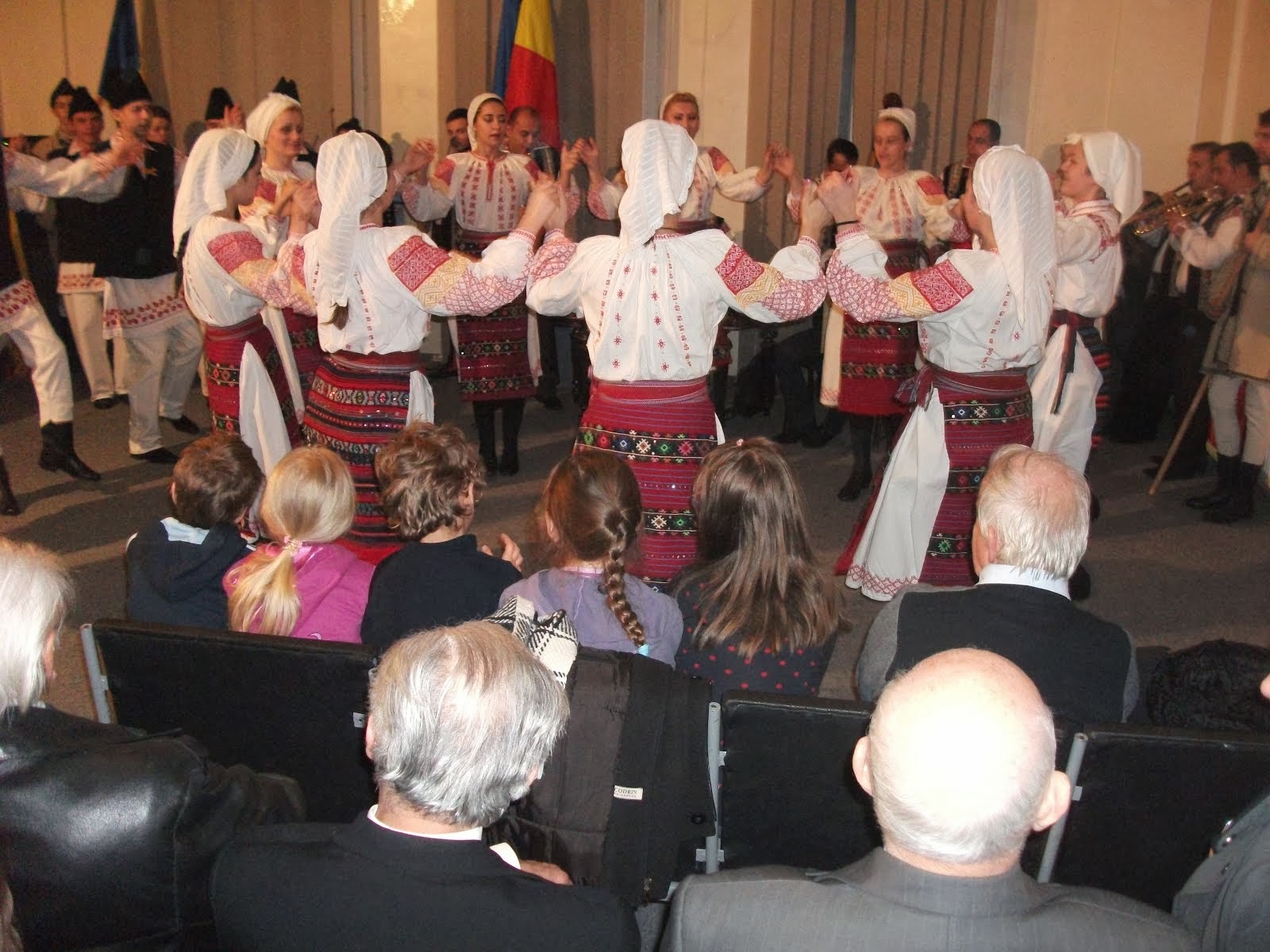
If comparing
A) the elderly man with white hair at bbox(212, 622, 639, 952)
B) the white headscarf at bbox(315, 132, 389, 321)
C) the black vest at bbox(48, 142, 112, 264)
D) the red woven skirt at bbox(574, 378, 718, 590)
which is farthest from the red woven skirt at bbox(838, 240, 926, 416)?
the elderly man with white hair at bbox(212, 622, 639, 952)

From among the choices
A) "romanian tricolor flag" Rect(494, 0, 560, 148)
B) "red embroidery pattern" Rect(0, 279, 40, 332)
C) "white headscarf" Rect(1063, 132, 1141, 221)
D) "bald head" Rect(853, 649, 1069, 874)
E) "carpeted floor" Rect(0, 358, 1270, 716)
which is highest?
"romanian tricolor flag" Rect(494, 0, 560, 148)

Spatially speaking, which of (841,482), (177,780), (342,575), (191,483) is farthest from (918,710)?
(841,482)

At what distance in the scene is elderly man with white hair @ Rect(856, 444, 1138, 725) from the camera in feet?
5.93

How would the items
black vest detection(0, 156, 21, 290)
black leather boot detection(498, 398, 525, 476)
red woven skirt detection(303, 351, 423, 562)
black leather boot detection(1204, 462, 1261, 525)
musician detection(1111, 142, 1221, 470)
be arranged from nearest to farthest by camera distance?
red woven skirt detection(303, 351, 423, 562), black vest detection(0, 156, 21, 290), black leather boot detection(1204, 462, 1261, 525), black leather boot detection(498, 398, 525, 476), musician detection(1111, 142, 1221, 470)

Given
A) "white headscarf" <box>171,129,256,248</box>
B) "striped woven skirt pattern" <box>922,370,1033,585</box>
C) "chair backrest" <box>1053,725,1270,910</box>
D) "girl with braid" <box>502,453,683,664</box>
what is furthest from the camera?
"white headscarf" <box>171,129,256,248</box>

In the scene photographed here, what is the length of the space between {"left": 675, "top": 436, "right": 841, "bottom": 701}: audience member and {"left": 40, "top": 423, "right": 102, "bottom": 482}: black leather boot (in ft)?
11.5

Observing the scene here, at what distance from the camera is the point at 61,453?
4.82 m

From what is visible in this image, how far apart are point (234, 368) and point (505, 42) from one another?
356 cm

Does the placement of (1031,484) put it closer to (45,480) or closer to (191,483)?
(191,483)

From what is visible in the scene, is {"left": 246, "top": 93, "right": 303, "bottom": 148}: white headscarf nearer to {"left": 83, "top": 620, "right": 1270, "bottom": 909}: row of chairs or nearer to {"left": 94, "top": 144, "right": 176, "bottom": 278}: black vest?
{"left": 94, "top": 144, "right": 176, "bottom": 278}: black vest

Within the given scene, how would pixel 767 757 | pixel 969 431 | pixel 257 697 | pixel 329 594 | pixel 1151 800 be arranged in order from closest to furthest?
1. pixel 1151 800
2. pixel 767 757
3. pixel 257 697
4. pixel 329 594
5. pixel 969 431

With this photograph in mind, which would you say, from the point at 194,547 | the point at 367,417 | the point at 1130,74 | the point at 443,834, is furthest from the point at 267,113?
the point at 1130,74

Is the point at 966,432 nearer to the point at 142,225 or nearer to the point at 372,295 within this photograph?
the point at 372,295

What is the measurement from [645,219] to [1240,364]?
Answer: 2.89 metres
